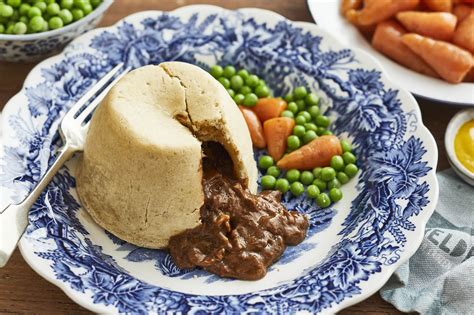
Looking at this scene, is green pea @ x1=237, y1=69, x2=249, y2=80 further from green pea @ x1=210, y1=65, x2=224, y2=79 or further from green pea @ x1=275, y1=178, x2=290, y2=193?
green pea @ x1=275, y1=178, x2=290, y2=193

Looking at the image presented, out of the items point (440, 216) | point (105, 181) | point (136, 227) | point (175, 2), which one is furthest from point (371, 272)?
point (175, 2)

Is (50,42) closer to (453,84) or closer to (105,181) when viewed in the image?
(105,181)

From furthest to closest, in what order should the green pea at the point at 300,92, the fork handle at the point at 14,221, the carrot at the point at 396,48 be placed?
the carrot at the point at 396,48 < the green pea at the point at 300,92 < the fork handle at the point at 14,221

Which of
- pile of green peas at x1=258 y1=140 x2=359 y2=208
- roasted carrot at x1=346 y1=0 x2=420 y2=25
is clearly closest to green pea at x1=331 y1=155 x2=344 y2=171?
pile of green peas at x1=258 y1=140 x2=359 y2=208

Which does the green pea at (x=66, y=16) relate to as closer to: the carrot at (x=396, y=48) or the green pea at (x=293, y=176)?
the green pea at (x=293, y=176)

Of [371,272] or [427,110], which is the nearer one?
[371,272]

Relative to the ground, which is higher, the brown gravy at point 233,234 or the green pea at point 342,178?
the brown gravy at point 233,234

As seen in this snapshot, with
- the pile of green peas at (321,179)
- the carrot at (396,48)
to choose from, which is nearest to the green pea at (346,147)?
the pile of green peas at (321,179)
